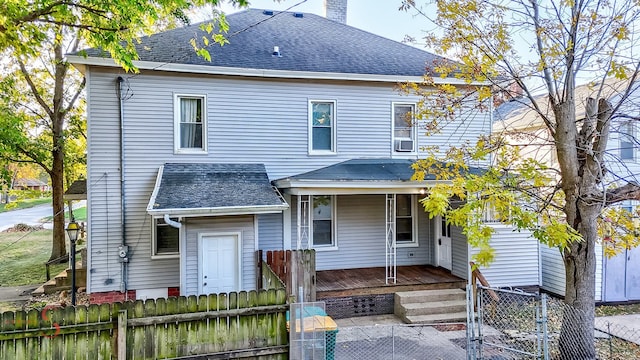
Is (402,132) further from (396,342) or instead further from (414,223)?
(396,342)

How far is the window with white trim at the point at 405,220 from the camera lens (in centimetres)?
1152

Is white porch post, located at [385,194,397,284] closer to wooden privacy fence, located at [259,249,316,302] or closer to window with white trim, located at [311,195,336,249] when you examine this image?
window with white trim, located at [311,195,336,249]

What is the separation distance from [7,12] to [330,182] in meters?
7.54

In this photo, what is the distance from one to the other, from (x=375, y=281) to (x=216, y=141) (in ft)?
18.6

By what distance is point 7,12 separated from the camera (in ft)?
23.8

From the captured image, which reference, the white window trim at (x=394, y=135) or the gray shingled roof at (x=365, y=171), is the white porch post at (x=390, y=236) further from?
the white window trim at (x=394, y=135)

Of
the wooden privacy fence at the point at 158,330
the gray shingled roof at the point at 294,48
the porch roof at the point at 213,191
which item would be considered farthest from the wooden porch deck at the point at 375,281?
the gray shingled roof at the point at 294,48

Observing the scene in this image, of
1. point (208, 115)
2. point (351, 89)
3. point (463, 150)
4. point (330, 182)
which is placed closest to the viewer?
point (463, 150)

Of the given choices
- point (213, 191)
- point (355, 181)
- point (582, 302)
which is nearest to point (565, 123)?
point (582, 302)

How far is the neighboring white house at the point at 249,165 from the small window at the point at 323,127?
0.11ft

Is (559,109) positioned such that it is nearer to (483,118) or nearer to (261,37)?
(483,118)

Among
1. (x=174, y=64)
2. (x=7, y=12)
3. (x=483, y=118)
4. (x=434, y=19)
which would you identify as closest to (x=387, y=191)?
(x=434, y=19)

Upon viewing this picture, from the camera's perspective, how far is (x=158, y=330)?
200 inches

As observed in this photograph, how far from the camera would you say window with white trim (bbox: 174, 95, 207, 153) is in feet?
32.1
